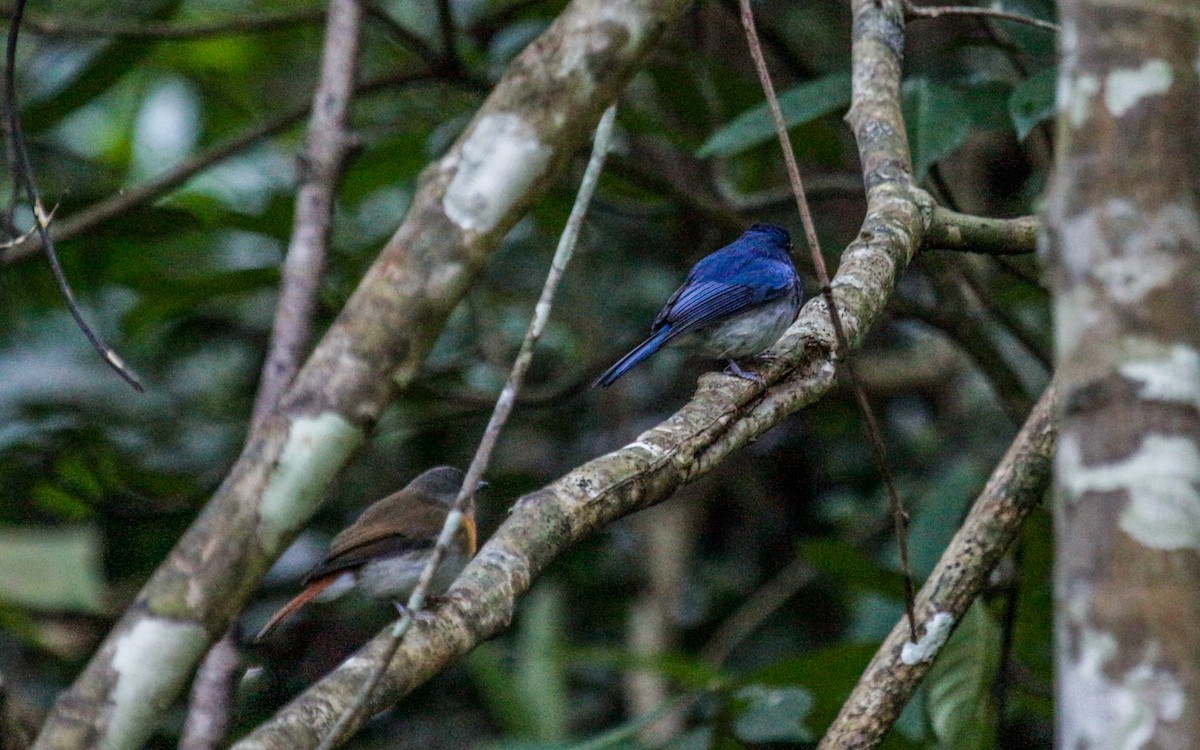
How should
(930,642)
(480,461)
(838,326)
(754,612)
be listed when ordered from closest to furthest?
(480,461) < (838,326) < (930,642) < (754,612)

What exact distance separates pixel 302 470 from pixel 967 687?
2.64 m

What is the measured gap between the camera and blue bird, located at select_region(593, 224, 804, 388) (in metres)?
4.30

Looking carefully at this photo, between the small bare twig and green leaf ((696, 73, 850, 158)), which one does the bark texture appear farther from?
green leaf ((696, 73, 850, 158))

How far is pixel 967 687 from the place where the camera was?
3.62 metres

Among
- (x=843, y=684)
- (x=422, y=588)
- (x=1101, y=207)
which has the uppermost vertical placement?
(x=1101, y=207)

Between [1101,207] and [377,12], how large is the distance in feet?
11.7

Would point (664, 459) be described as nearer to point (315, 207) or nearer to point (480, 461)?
point (480, 461)

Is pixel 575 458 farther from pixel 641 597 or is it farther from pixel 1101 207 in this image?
pixel 1101 207

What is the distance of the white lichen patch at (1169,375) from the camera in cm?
140

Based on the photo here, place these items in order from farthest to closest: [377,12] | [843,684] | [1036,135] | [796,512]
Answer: [796,512] → [1036,135] → [377,12] → [843,684]

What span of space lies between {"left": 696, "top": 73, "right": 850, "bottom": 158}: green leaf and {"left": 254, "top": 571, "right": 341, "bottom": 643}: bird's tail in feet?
5.76

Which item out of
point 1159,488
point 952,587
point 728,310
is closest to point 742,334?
point 728,310

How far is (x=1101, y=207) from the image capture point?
146 cm

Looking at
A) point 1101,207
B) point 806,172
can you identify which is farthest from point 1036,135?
point 1101,207
